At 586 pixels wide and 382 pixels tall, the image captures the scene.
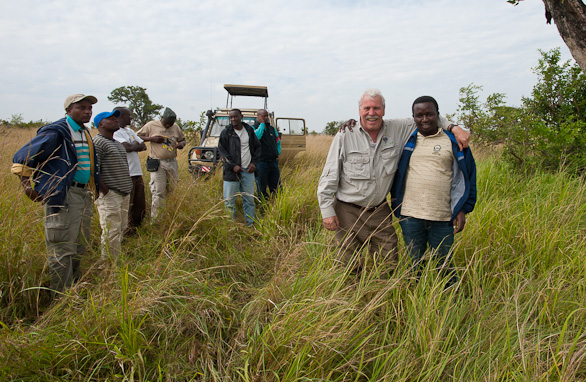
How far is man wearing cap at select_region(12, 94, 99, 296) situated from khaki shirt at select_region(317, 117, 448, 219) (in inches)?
77.7

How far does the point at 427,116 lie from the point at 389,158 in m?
0.40

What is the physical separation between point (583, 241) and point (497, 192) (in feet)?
5.42

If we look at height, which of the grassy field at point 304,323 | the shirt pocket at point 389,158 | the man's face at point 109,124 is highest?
the man's face at point 109,124

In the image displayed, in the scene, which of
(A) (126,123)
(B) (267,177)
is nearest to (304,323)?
(A) (126,123)

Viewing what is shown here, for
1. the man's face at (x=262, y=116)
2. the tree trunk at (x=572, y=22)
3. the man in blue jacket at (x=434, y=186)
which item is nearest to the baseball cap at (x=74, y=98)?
the man in blue jacket at (x=434, y=186)

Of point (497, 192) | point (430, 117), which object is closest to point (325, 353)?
point (430, 117)

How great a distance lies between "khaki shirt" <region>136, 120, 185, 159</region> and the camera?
5320mm

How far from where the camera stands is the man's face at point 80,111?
2977 mm

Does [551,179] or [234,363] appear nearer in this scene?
[234,363]

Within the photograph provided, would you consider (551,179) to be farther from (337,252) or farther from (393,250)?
(337,252)

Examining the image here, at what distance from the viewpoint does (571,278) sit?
2508mm

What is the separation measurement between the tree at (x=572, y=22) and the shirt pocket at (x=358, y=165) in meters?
2.27

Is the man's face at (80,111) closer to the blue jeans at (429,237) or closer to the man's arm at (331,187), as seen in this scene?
the man's arm at (331,187)

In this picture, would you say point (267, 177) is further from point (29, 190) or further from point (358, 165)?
point (29, 190)
